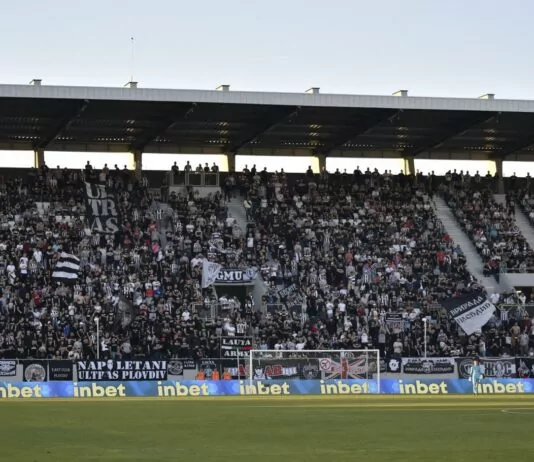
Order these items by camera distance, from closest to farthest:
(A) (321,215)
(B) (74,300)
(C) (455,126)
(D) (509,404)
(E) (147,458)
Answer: (E) (147,458), (D) (509,404), (B) (74,300), (A) (321,215), (C) (455,126)

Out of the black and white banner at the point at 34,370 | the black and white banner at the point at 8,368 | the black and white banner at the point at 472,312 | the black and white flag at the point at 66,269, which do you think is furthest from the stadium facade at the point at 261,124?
the black and white banner at the point at 34,370

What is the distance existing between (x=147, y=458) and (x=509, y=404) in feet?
71.6

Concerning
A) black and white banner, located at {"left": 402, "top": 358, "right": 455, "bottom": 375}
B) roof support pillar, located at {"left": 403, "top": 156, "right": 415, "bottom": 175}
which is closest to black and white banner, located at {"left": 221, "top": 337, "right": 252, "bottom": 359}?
black and white banner, located at {"left": 402, "top": 358, "right": 455, "bottom": 375}

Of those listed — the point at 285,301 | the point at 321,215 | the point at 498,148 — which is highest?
the point at 498,148

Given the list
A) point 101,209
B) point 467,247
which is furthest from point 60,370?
point 467,247

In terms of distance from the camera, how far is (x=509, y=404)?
39.5 meters

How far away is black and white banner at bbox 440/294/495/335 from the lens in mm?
53031

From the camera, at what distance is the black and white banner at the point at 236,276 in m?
55.4

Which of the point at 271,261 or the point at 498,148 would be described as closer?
the point at 271,261

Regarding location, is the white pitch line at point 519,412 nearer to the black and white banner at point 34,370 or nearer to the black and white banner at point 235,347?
the black and white banner at point 235,347

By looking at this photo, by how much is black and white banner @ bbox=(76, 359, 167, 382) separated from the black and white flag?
6185 millimetres

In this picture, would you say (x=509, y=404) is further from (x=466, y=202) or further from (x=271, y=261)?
(x=466, y=202)

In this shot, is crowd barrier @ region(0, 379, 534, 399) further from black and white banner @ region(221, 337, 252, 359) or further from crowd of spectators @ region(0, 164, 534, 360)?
crowd of spectators @ region(0, 164, 534, 360)

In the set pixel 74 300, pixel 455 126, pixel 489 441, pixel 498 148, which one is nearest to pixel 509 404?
pixel 489 441
